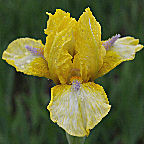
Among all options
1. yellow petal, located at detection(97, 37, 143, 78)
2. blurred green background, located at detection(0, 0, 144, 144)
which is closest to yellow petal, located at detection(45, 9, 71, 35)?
yellow petal, located at detection(97, 37, 143, 78)

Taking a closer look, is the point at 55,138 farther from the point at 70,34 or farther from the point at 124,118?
the point at 70,34

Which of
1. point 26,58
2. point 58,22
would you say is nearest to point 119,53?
point 58,22

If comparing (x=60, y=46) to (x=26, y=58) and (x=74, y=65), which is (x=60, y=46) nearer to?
(x=74, y=65)

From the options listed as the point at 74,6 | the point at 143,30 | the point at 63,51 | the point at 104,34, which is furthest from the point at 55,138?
the point at 74,6

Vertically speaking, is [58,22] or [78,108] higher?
[58,22]

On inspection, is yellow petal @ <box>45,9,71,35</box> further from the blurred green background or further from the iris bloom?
the blurred green background

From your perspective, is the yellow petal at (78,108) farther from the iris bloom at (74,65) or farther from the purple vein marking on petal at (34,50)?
the purple vein marking on petal at (34,50)
